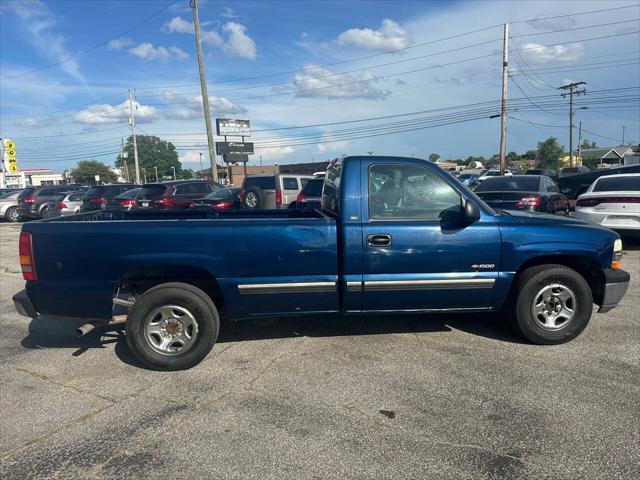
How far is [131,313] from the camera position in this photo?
390 cm

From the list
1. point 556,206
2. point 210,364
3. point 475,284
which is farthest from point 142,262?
point 556,206

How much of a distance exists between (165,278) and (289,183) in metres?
11.3

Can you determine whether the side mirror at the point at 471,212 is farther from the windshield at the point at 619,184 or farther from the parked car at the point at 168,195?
the parked car at the point at 168,195

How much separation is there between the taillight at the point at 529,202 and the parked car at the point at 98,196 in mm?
14709

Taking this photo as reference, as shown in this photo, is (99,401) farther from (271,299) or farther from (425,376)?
(425,376)

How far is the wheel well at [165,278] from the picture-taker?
157 inches

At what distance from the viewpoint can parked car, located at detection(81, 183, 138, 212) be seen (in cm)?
1786

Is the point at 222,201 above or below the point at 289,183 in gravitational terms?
below

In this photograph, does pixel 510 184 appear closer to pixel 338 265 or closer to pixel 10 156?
pixel 338 265

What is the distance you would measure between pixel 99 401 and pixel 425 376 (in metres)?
2.60

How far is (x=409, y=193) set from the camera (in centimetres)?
420

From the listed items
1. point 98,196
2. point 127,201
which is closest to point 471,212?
point 127,201

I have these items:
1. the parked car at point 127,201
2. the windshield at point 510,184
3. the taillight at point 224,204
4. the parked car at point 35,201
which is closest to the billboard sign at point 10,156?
the parked car at point 35,201

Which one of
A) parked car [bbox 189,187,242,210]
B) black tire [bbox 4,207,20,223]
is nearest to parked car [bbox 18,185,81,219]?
black tire [bbox 4,207,20,223]
